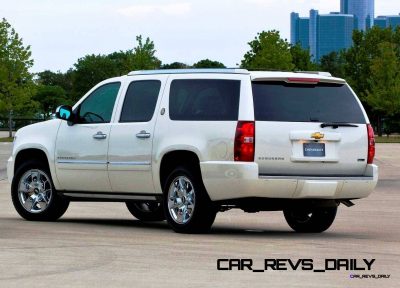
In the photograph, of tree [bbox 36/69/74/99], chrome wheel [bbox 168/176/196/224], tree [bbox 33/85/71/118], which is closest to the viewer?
chrome wheel [bbox 168/176/196/224]

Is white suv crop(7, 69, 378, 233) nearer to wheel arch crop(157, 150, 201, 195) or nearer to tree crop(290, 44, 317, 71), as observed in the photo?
wheel arch crop(157, 150, 201, 195)

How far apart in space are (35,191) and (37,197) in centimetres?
8

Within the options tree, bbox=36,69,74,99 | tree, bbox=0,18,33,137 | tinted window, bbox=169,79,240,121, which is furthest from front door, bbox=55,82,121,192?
tree, bbox=36,69,74,99

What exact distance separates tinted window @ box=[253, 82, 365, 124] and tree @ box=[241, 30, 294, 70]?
7737cm

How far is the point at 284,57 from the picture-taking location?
94.9 metres

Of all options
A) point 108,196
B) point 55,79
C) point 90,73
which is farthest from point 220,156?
point 55,79

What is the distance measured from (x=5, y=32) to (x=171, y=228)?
72032mm

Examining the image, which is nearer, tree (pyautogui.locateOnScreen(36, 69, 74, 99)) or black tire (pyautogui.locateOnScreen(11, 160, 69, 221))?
black tire (pyautogui.locateOnScreen(11, 160, 69, 221))

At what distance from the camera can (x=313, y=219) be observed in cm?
1502

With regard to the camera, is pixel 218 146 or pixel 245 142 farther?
pixel 218 146

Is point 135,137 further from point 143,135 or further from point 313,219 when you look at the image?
point 313,219

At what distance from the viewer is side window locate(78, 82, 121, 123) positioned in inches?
603

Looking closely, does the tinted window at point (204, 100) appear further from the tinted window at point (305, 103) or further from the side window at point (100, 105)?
→ the side window at point (100, 105)

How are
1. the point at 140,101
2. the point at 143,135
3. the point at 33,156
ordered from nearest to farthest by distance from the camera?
1. the point at 143,135
2. the point at 140,101
3. the point at 33,156
